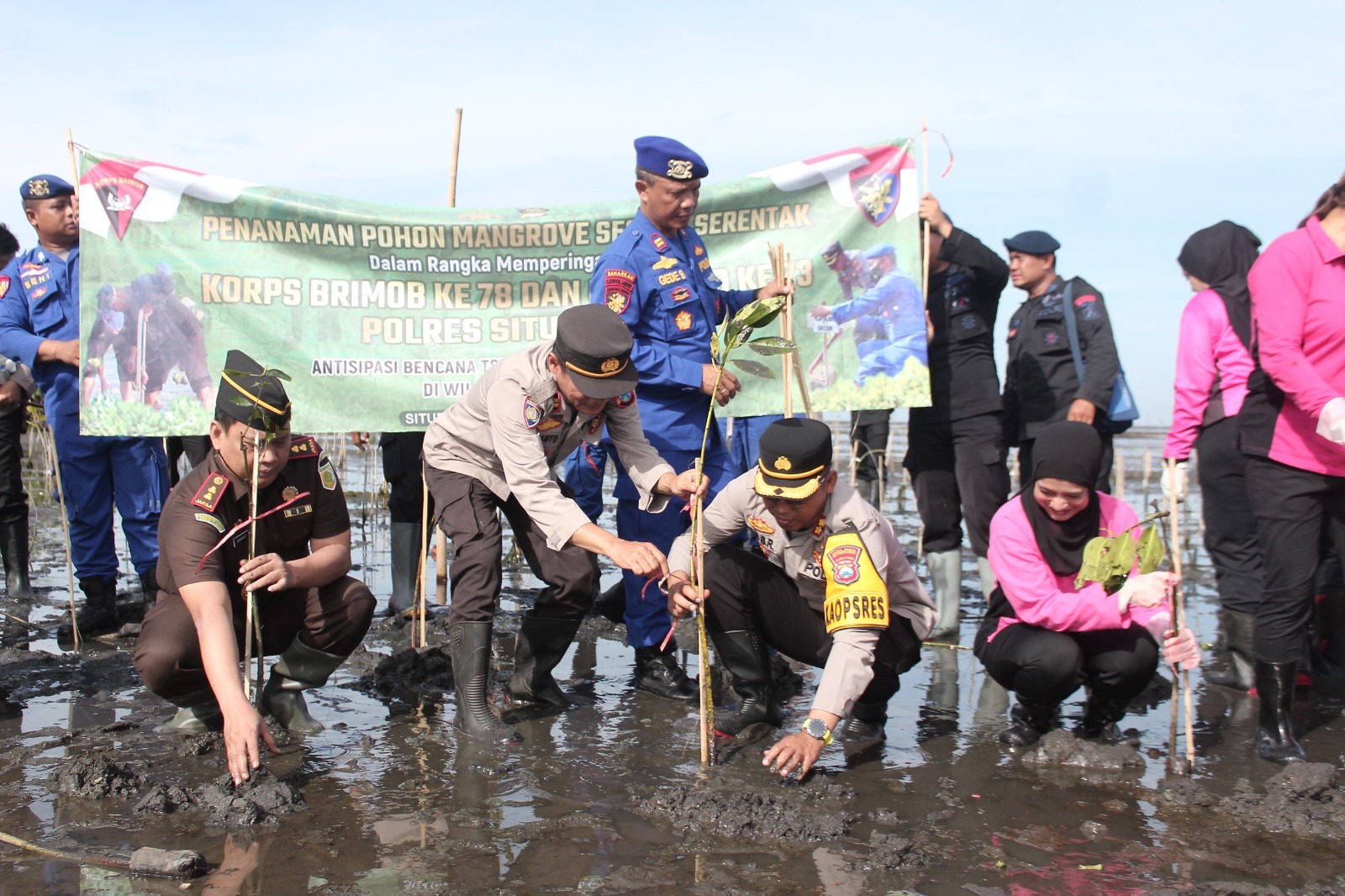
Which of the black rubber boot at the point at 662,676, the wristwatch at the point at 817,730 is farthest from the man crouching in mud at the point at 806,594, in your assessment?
the black rubber boot at the point at 662,676

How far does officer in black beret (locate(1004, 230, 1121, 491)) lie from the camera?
18.7 ft

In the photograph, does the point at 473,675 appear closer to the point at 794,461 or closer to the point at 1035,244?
the point at 794,461

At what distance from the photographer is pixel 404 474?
6.38 metres

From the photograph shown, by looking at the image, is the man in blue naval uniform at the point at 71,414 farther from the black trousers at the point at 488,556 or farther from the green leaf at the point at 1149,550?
the green leaf at the point at 1149,550

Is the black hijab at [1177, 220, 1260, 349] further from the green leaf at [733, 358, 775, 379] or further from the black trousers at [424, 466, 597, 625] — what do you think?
the black trousers at [424, 466, 597, 625]

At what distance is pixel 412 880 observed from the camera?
9.69ft

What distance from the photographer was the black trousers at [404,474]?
6297 mm

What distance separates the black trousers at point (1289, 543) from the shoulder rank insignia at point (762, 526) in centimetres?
176

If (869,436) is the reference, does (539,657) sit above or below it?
below

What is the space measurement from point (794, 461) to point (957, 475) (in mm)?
2549

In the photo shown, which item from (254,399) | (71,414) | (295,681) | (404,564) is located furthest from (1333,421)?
(71,414)

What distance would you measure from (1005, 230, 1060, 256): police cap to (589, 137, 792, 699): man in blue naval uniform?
1.79 meters

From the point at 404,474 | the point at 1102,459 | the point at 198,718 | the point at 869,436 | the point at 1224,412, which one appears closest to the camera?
the point at 198,718

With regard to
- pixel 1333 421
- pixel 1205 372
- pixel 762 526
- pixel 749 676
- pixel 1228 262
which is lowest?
pixel 749 676
